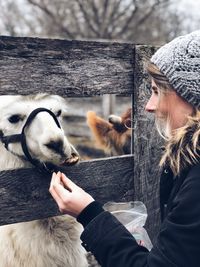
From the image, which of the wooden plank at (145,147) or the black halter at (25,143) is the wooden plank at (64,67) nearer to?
the wooden plank at (145,147)

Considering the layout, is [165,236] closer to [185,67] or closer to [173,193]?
[173,193]

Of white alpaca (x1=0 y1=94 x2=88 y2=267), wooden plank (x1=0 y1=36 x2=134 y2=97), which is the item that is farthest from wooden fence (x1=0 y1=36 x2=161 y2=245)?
white alpaca (x1=0 y1=94 x2=88 y2=267)

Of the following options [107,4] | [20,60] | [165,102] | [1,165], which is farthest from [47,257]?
[107,4]

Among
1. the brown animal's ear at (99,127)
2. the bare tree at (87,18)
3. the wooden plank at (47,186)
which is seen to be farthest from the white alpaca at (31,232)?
the bare tree at (87,18)

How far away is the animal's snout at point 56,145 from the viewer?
8.82 feet

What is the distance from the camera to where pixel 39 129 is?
2781 mm

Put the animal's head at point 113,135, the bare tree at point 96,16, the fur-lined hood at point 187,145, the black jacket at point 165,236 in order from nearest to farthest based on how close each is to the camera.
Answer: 1. the black jacket at point 165,236
2. the fur-lined hood at point 187,145
3. the animal's head at point 113,135
4. the bare tree at point 96,16

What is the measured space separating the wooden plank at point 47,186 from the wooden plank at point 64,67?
1.43 feet

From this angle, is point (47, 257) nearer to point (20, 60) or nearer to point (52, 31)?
point (20, 60)

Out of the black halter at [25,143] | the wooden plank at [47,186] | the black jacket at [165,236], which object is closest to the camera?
the black jacket at [165,236]

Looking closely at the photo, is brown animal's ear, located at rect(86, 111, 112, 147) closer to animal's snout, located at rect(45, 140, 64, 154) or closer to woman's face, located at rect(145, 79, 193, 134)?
animal's snout, located at rect(45, 140, 64, 154)

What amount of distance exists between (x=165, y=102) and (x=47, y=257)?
4.95ft

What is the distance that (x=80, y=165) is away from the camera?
9.25 ft

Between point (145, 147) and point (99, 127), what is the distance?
2283 mm
